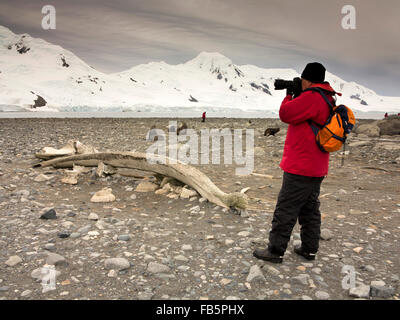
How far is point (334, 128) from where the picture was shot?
3.11 metres

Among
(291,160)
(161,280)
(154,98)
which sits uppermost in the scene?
(154,98)

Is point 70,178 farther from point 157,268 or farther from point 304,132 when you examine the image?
point 304,132

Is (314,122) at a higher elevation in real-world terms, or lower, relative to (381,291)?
higher

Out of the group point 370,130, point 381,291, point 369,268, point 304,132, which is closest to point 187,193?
point 304,132

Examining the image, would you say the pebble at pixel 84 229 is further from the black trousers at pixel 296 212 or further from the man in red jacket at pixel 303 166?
the black trousers at pixel 296 212

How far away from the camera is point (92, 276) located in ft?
10.3

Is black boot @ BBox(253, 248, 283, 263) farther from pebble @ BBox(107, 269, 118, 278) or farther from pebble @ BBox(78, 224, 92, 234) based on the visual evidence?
pebble @ BBox(78, 224, 92, 234)

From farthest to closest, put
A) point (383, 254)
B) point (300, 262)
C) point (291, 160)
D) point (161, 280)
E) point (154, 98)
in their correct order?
point (154, 98) < point (383, 254) < point (300, 262) < point (291, 160) < point (161, 280)

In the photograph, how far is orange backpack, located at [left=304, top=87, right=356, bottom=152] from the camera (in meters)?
3.12

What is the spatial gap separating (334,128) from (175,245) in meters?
2.51

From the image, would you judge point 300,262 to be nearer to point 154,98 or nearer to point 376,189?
point 376,189

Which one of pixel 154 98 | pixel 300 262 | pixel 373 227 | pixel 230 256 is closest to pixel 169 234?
pixel 230 256

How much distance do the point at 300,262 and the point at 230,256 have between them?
2.87ft

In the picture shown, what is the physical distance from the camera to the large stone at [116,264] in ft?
10.9
